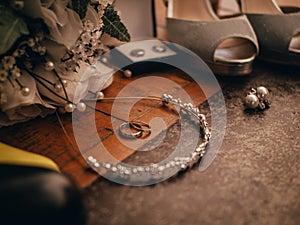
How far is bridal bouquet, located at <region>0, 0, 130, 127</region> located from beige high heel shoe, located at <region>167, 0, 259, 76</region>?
20 cm

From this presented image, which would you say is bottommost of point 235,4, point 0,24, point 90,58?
point 235,4

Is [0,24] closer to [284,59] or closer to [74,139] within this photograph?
[74,139]

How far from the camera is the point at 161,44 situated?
81 centimetres

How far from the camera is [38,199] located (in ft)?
1.16

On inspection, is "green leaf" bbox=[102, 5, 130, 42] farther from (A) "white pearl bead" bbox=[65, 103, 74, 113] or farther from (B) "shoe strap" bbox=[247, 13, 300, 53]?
(B) "shoe strap" bbox=[247, 13, 300, 53]

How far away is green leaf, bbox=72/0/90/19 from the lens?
557 mm

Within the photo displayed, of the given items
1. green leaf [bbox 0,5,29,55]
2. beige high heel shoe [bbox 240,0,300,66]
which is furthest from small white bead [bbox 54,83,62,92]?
beige high heel shoe [bbox 240,0,300,66]

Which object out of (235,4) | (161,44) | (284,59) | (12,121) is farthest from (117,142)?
(235,4)

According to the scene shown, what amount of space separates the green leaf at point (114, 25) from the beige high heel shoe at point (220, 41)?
202mm

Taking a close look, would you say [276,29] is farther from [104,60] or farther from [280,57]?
[104,60]

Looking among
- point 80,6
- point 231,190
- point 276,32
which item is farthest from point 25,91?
point 276,32

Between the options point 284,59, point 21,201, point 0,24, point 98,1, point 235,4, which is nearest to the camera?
point 21,201

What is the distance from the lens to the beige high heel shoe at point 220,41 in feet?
2.41

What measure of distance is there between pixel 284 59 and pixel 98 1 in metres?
0.42
